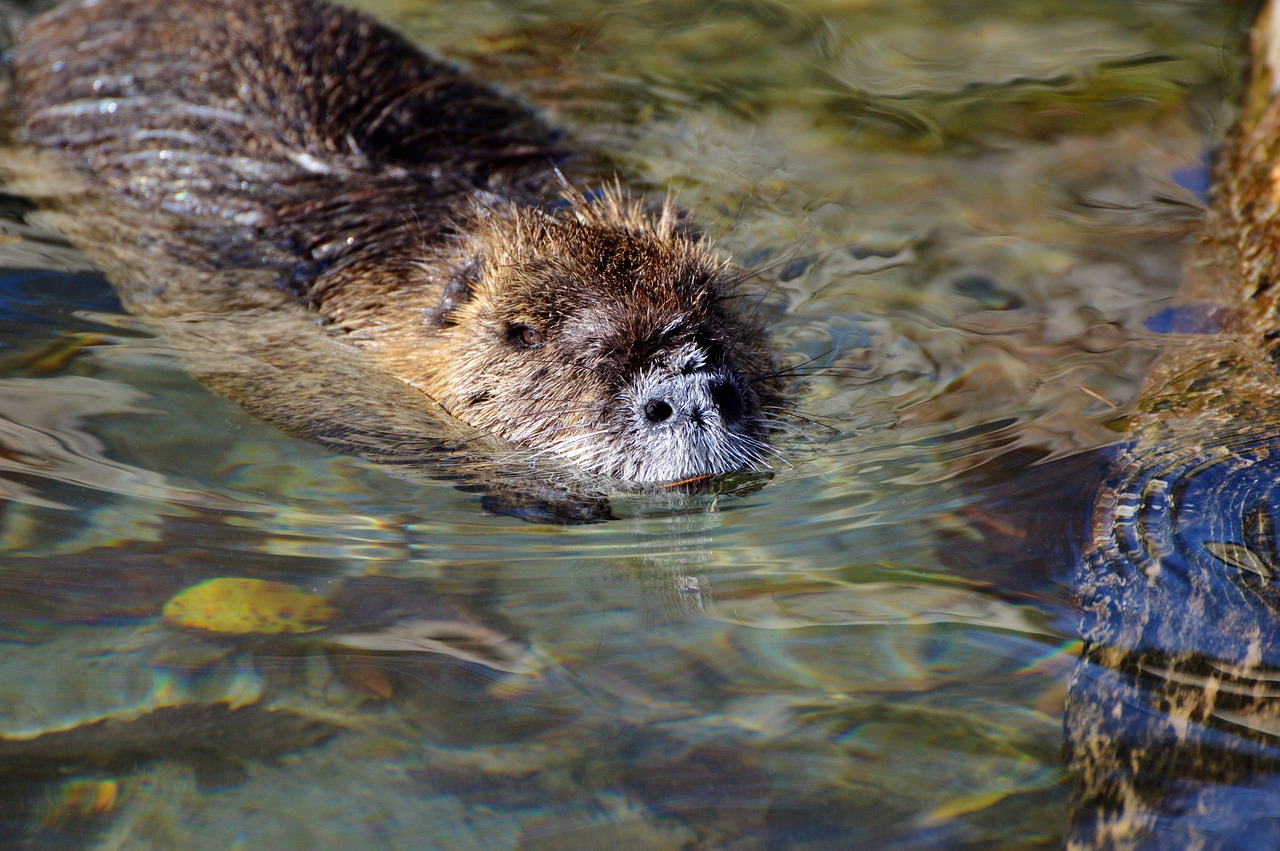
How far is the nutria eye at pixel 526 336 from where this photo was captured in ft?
10.1

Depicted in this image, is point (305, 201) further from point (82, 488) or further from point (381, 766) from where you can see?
point (381, 766)

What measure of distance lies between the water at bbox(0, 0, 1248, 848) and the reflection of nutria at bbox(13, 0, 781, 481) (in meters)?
0.25

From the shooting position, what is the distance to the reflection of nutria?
288cm

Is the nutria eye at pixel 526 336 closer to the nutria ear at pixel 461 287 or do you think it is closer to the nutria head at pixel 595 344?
the nutria head at pixel 595 344

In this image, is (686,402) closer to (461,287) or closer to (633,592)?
(633,592)

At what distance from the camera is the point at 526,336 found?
10.3 ft

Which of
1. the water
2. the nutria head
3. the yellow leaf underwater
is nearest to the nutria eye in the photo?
the nutria head

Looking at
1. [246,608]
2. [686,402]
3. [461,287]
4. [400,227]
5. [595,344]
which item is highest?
[400,227]

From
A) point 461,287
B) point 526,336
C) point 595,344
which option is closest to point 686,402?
point 595,344

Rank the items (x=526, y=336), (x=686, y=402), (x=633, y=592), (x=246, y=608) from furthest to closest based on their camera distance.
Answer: (x=526, y=336) → (x=686, y=402) → (x=633, y=592) → (x=246, y=608)

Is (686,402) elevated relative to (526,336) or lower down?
lower down

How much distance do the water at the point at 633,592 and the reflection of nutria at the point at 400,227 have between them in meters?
0.25

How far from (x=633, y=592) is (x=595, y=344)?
0.65 meters

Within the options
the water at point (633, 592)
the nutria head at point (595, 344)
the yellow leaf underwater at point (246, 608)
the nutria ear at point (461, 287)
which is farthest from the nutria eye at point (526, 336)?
the yellow leaf underwater at point (246, 608)
